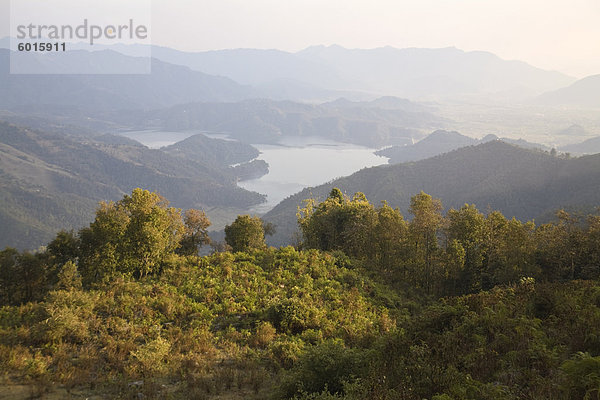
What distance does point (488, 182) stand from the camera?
146 metres

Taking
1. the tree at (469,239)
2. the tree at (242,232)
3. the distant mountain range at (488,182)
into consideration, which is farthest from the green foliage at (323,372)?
the distant mountain range at (488,182)

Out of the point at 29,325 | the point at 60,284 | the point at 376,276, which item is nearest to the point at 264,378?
the point at 29,325

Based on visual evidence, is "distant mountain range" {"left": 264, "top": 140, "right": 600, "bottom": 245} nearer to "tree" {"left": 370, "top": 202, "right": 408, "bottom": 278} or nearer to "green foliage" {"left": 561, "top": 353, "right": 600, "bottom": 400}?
"tree" {"left": 370, "top": 202, "right": 408, "bottom": 278}

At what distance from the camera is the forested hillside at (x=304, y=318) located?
28.2 feet

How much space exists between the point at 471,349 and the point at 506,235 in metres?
19.3

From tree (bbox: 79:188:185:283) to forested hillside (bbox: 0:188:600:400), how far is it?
9 cm

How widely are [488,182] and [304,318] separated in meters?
151

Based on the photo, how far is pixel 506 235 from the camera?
85.5 feet

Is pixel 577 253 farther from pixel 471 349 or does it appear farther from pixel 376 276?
pixel 471 349

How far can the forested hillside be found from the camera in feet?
28.2

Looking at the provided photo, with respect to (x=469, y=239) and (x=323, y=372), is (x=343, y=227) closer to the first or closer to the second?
(x=469, y=239)

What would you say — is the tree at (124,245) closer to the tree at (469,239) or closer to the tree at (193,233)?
the tree at (193,233)

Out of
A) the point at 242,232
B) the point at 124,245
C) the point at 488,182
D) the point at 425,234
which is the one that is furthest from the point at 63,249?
the point at 488,182

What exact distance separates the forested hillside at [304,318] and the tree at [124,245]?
0.29ft
